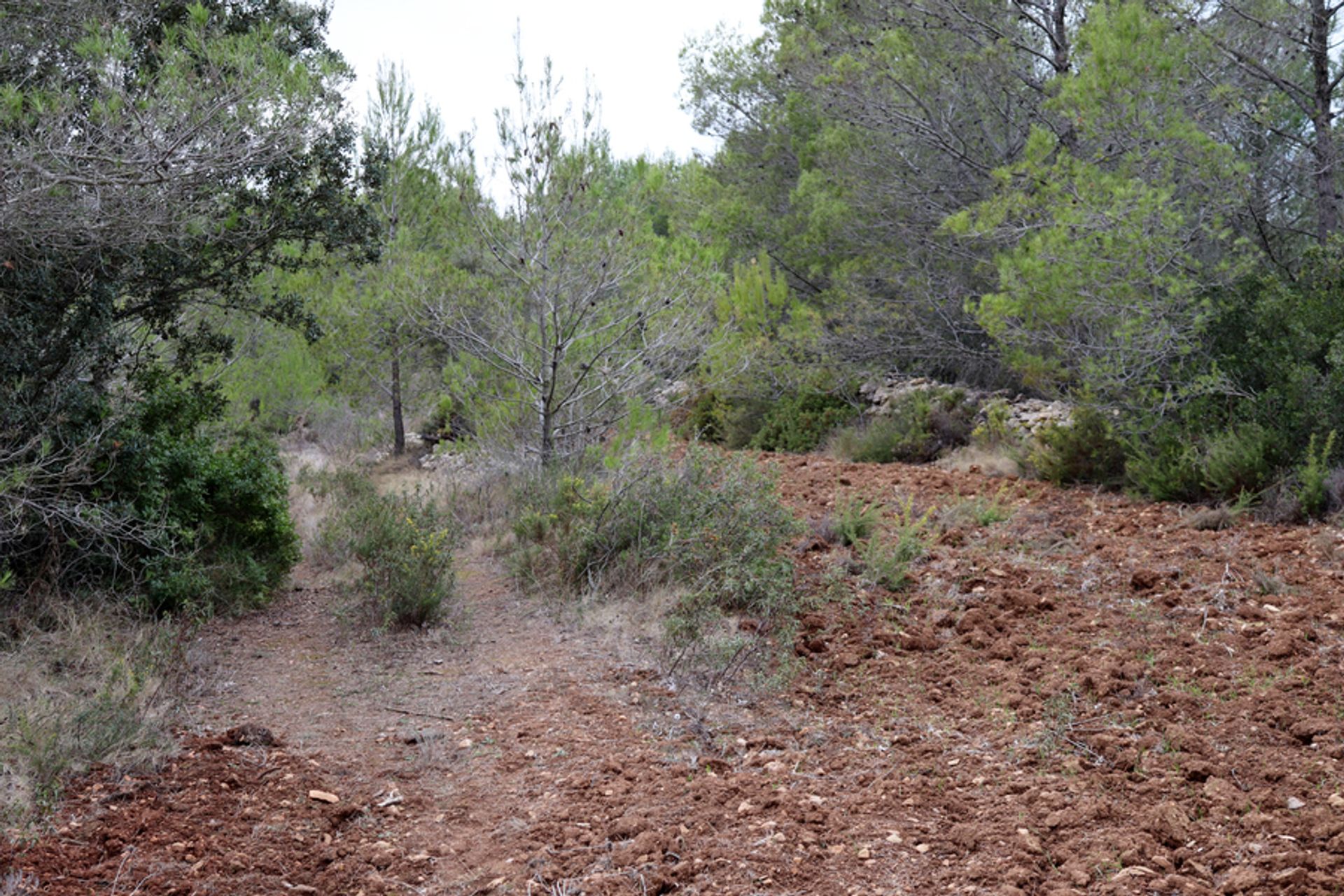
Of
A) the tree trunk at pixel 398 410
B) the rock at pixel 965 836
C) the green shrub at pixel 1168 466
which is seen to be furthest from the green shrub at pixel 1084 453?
the tree trunk at pixel 398 410

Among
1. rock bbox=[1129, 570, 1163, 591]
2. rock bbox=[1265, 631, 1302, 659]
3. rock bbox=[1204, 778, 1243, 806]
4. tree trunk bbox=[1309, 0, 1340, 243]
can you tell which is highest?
tree trunk bbox=[1309, 0, 1340, 243]

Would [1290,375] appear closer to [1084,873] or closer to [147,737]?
[1084,873]

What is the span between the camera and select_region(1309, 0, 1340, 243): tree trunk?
25.7ft

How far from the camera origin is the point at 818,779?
13.0ft

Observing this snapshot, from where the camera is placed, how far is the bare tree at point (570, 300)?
868 centimetres

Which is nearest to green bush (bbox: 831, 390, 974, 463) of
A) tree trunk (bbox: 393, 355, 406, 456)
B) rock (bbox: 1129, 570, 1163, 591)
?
rock (bbox: 1129, 570, 1163, 591)

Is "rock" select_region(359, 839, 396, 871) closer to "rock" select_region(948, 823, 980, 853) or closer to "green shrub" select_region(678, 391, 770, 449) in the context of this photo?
"rock" select_region(948, 823, 980, 853)

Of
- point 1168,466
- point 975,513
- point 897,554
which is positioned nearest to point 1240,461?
point 1168,466

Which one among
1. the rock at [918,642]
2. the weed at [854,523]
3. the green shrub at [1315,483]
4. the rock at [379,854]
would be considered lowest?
the rock at [379,854]

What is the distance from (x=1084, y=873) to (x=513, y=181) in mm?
6967

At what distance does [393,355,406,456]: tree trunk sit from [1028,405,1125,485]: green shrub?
915 cm

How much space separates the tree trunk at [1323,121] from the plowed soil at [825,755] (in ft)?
9.67

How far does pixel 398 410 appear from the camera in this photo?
15062 mm

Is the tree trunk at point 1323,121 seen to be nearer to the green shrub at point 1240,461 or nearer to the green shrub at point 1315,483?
the green shrub at point 1240,461
